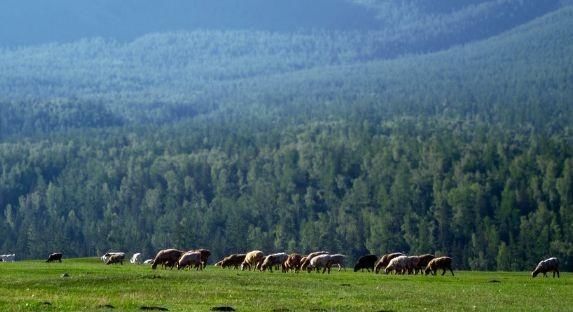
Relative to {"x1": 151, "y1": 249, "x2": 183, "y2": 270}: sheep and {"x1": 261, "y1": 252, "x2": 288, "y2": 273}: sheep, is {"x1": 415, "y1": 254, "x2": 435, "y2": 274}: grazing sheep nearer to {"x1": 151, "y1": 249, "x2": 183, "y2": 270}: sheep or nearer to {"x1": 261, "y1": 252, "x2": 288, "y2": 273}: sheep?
{"x1": 261, "y1": 252, "x2": 288, "y2": 273}: sheep

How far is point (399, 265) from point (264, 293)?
2226 centimetres

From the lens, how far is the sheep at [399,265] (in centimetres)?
6519

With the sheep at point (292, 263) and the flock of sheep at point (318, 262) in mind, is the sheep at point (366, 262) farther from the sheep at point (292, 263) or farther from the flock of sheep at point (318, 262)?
the sheep at point (292, 263)

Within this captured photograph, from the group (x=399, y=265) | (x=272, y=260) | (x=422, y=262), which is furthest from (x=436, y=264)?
(x=272, y=260)

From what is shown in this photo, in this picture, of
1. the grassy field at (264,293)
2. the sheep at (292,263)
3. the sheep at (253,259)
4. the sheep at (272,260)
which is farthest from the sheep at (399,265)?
the sheep at (253,259)

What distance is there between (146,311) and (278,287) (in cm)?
1165

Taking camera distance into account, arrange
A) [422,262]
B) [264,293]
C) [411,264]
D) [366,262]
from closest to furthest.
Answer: [264,293], [411,264], [422,262], [366,262]

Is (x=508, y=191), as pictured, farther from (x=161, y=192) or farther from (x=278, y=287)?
(x=278, y=287)

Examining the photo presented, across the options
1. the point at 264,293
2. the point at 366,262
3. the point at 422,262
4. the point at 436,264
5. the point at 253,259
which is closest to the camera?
the point at 264,293

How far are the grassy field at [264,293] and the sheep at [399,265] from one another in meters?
8.78

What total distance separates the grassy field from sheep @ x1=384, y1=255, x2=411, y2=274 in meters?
8.78

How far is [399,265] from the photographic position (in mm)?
65188

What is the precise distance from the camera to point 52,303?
37.8 metres

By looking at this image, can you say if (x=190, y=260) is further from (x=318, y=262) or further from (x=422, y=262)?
(x=422, y=262)
